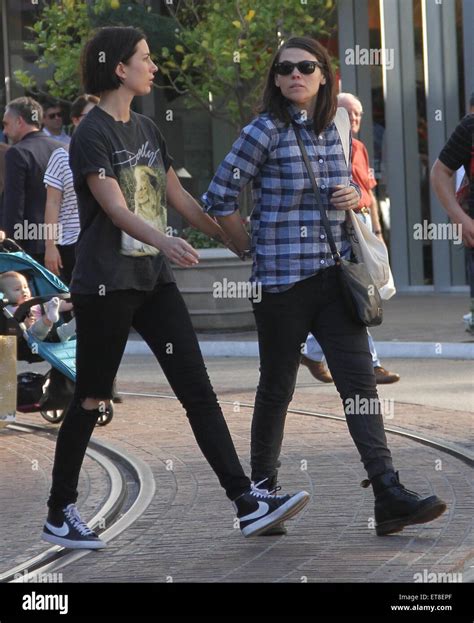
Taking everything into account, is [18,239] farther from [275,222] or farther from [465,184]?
[275,222]

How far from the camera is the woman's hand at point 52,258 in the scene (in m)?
9.92

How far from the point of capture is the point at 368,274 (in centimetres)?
596

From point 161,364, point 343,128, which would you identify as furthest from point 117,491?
point 343,128

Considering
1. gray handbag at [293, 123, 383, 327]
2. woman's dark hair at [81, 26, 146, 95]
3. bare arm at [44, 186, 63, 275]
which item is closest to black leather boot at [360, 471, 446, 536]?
gray handbag at [293, 123, 383, 327]

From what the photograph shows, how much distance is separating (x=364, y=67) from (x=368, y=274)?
548 inches

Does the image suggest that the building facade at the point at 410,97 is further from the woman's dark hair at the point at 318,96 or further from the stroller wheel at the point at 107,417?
the woman's dark hair at the point at 318,96

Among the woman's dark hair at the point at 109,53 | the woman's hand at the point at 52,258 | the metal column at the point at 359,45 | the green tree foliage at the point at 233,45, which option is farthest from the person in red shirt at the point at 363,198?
the metal column at the point at 359,45

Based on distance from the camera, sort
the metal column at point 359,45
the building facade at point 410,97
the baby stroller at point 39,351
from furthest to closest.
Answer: the metal column at point 359,45 → the building facade at point 410,97 → the baby stroller at point 39,351

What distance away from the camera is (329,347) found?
5.94 metres

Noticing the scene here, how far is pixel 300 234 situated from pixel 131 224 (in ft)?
2.38

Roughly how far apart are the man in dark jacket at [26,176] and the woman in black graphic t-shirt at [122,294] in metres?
4.43

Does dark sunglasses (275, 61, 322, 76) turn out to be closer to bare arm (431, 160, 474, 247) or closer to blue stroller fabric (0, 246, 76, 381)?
bare arm (431, 160, 474, 247)

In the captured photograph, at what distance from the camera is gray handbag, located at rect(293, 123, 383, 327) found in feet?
19.1
